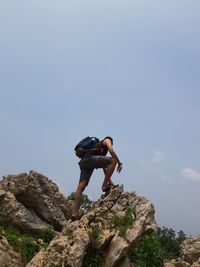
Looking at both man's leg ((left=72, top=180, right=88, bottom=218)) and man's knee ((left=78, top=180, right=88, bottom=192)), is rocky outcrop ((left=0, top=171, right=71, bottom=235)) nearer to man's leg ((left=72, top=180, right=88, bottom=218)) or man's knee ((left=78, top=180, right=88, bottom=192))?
man's leg ((left=72, top=180, right=88, bottom=218))

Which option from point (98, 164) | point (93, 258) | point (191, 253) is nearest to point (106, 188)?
point (98, 164)

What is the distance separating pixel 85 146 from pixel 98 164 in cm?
76

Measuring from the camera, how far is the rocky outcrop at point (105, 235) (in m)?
13.8

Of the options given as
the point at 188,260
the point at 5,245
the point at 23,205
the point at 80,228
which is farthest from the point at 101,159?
the point at 188,260

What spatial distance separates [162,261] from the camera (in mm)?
17828

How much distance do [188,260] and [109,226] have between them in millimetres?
13068

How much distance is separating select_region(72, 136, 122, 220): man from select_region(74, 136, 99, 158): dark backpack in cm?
12

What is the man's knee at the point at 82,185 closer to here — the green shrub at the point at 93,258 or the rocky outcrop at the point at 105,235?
the rocky outcrop at the point at 105,235

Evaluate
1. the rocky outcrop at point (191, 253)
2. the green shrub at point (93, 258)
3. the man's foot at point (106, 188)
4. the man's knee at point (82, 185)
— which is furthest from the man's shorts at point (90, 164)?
→ the rocky outcrop at point (191, 253)

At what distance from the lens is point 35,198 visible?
20.3 m

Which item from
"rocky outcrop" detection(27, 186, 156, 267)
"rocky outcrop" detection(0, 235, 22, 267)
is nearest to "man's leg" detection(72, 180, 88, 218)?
"rocky outcrop" detection(27, 186, 156, 267)

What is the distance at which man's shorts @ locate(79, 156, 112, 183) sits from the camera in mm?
15945

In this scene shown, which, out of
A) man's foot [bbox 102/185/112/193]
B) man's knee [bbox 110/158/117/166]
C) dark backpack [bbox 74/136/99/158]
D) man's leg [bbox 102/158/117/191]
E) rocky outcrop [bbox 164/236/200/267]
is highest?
rocky outcrop [bbox 164/236/200/267]

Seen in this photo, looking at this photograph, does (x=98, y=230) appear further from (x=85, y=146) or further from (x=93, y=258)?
(x=85, y=146)
